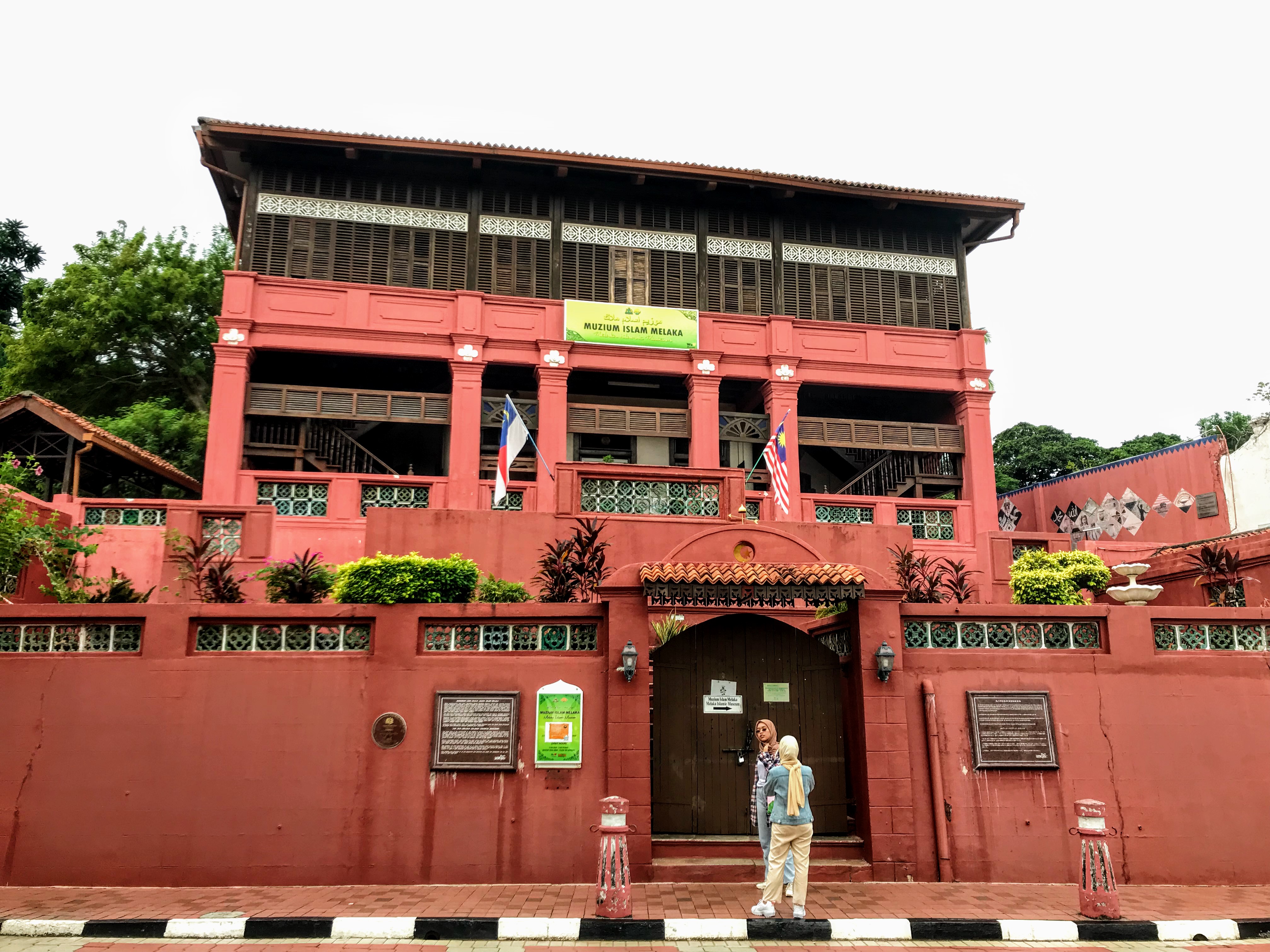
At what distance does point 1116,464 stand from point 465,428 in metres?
15.8

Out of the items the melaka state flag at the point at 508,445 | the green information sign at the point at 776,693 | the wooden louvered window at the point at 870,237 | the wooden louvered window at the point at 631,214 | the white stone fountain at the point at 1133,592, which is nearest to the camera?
the green information sign at the point at 776,693

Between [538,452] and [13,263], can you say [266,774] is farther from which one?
[13,263]

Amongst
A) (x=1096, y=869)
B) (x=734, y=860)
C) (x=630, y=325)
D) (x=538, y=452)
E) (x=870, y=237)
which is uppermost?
(x=870, y=237)

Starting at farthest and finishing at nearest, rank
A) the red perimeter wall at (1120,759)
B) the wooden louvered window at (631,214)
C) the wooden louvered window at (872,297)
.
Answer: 1. the wooden louvered window at (872,297)
2. the wooden louvered window at (631,214)
3. the red perimeter wall at (1120,759)

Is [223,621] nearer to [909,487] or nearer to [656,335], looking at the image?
[656,335]

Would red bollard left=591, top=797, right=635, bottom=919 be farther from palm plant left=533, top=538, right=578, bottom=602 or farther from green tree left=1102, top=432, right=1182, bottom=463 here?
green tree left=1102, top=432, right=1182, bottom=463

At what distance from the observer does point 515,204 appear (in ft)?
63.6

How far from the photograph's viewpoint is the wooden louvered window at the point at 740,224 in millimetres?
20094

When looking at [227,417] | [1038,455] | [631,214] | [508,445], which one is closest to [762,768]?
[508,445]

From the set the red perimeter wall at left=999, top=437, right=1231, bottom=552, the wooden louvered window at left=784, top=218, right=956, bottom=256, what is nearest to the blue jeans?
the red perimeter wall at left=999, top=437, right=1231, bottom=552

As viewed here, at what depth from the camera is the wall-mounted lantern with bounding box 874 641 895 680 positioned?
8945 millimetres

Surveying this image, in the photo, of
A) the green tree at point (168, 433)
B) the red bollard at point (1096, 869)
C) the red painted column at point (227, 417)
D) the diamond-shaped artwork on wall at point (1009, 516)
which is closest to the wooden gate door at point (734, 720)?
the red bollard at point (1096, 869)

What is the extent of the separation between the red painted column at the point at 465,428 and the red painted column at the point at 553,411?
1.17 metres

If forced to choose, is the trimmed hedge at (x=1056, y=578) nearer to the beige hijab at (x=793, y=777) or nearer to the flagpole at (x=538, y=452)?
the beige hijab at (x=793, y=777)
